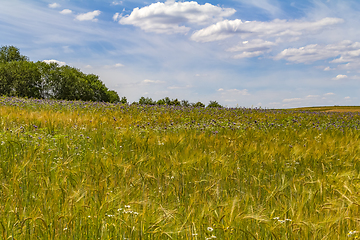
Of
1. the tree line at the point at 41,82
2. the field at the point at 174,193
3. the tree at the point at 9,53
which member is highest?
the tree at the point at 9,53

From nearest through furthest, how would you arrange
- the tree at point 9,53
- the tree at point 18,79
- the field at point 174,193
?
the field at point 174,193, the tree at point 18,79, the tree at point 9,53

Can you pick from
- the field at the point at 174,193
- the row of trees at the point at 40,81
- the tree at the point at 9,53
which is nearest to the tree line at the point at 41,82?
the row of trees at the point at 40,81

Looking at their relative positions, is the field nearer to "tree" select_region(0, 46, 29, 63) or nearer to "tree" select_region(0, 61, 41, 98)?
"tree" select_region(0, 61, 41, 98)

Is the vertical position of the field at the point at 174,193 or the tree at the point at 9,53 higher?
the tree at the point at 9,53

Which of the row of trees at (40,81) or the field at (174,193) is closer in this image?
the field at (174,193)

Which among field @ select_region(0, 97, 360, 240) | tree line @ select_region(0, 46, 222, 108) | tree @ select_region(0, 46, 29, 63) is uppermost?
tree @ select_region(0, 46, 29, 63)

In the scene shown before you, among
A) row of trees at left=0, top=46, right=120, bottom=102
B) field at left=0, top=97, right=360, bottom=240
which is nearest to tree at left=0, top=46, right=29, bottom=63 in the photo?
row of trees at left=0, top=46, right=120, bottom=102

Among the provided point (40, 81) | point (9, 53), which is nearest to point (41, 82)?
point (40, 81)

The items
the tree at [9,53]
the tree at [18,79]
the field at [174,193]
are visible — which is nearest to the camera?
the field at [174,193]

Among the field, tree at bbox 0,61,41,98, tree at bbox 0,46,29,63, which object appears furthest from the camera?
tree at bbox 0,46,29,63

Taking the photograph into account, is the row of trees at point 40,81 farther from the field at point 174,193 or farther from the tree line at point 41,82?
the field at point 174,193

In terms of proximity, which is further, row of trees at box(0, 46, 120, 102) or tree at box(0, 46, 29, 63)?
tree at box(0, 46, 29, 63)

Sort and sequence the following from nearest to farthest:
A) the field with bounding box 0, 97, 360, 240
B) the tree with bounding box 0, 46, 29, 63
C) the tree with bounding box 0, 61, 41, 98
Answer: the field with bounding box 0, 97, 360, 240 < the tree with bounding box 0, 61, 41, 98 < the tree with bounding box 0, 46, 29, 63

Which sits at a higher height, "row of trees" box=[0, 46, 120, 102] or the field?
"row of trees" box=[0, 46, 120, 102]
